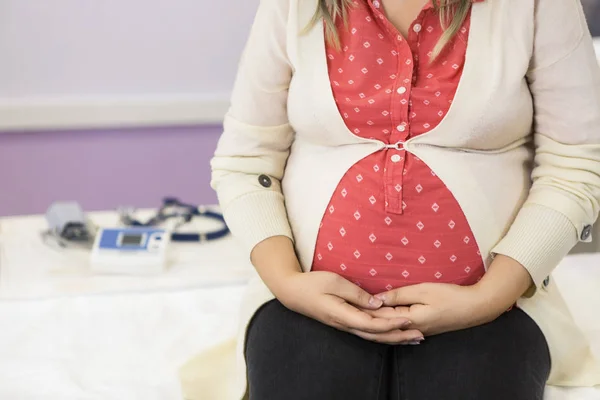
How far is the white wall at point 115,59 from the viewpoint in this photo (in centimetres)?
192

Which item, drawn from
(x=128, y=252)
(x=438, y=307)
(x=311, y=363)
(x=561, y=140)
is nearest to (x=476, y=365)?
(x=438, y=307)

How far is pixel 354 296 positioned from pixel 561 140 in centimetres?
34

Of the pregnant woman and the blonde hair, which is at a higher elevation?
the blonde hair

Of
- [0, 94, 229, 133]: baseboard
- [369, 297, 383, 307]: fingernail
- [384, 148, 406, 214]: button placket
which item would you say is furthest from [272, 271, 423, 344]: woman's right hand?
[0, 94, 229, 133]: baseboard

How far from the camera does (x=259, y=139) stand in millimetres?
1105

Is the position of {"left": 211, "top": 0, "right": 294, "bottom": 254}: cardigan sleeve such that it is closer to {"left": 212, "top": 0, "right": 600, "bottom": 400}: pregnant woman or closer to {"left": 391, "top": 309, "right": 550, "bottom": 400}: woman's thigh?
{"left": 212, "top": 0, "right": 600, "bottom": 400}: pregnant woman

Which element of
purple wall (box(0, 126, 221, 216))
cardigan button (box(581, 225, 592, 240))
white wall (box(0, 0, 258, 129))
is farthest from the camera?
purple wall (box(0, 126, 221, 216))

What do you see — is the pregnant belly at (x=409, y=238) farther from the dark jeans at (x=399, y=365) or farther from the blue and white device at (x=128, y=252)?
the blue and white device at (x=128, y=252)

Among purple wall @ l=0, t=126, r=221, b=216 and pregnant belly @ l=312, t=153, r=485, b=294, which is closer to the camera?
pregnant belly @ l=312, t=153, r=485, b=294

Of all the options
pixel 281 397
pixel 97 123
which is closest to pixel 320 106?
pixel 281 397

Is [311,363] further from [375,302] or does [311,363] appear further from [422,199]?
[422,199]

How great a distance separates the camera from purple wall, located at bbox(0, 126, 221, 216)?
2.03 m

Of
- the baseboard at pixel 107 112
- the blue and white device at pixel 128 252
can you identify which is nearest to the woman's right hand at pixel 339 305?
the blue and white device at pixel 128 252

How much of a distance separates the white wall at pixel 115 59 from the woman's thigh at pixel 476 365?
1217 mm
